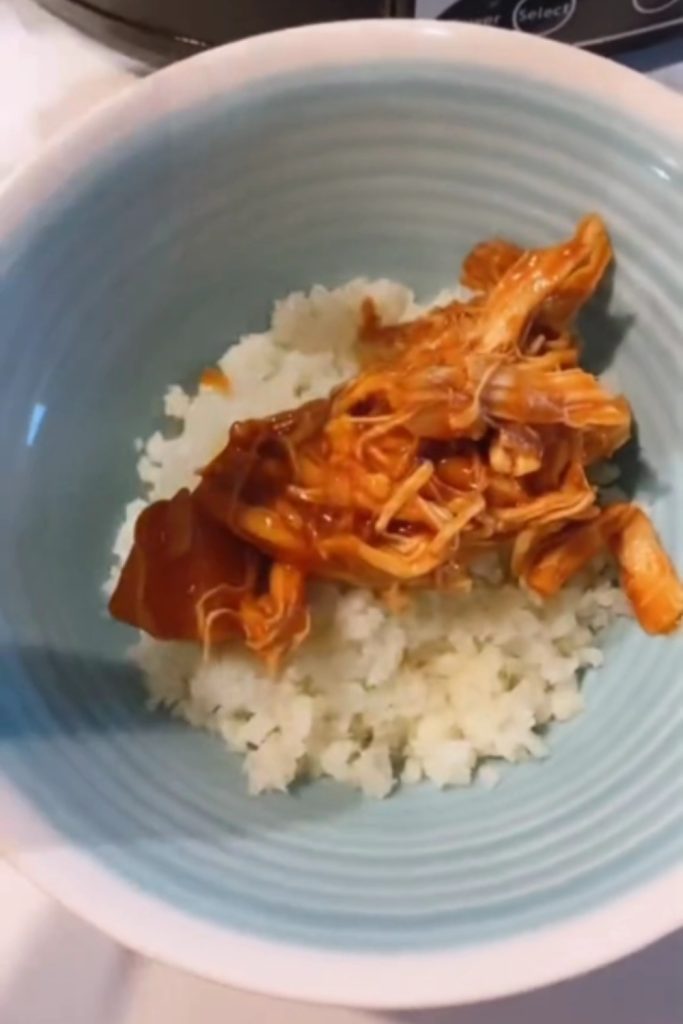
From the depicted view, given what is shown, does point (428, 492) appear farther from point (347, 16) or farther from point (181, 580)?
point (347, 16)

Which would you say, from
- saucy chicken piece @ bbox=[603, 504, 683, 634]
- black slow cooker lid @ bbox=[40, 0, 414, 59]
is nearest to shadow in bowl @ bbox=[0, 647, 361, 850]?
saucy chicken piece @ bbox=[603, 504, 683, 634]

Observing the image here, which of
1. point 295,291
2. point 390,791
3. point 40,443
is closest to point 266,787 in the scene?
point 390,791

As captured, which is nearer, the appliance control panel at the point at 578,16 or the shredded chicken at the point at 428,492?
the shredded chicken at the point at 428,492

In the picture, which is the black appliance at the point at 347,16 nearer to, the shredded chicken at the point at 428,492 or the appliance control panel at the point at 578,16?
the appliance control panel at the point at 578,16

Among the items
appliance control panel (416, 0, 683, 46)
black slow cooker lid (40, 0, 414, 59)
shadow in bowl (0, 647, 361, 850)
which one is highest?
appliance control panel (416, 0, 683, 46)

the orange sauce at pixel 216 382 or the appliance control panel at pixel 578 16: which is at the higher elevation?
the appliance control panel at pixel 578 16

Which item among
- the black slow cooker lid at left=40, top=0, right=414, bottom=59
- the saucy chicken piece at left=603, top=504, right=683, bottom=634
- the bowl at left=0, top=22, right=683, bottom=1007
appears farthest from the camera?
the black slow cooker lid at left=40, top=0, right=414, bottom=59

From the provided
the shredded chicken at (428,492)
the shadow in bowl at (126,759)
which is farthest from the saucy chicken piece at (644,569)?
the shadow in bowl at (126,759)

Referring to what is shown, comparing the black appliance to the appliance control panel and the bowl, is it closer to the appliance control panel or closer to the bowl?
the appliance control panel
